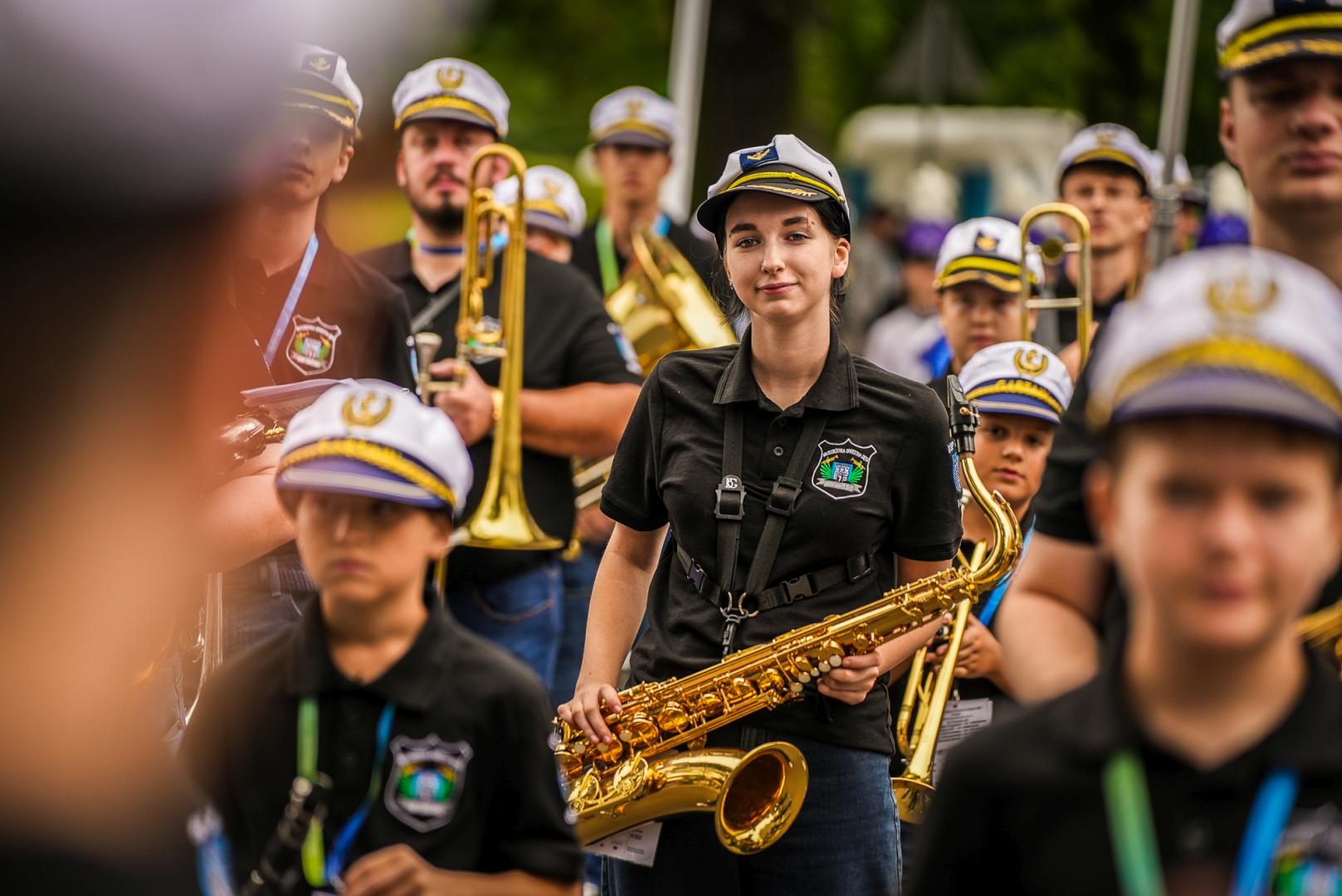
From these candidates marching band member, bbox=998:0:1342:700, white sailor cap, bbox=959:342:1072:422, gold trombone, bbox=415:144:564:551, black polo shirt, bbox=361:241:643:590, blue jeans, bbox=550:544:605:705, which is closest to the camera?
marching band member, bbox=998:0:1342:700

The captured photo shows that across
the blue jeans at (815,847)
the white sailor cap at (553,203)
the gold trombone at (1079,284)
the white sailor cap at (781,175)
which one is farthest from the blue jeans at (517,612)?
the white sailor cap at (553,203)

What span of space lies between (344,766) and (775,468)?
1705 mm

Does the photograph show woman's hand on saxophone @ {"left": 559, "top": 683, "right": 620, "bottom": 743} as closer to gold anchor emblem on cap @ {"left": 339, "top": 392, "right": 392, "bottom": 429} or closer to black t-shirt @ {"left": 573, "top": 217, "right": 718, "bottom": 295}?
gold anchor emblem on cap @ {"left": 339, "top": 392, "right": 392, "bottom": 429}

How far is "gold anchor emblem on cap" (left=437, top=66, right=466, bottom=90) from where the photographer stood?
24.3 ft

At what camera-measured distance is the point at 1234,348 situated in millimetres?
2469

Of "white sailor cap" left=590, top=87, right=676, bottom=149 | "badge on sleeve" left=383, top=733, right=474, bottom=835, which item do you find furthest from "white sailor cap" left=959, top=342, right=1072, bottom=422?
"white sailor cap" left=590, top=87, right=676, bottom=149

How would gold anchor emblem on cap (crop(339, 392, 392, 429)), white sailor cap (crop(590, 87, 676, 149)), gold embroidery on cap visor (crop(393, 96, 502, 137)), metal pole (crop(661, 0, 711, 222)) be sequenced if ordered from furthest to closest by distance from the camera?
metal pole (crop(661, 0, 711, 222))
white sailor cap (crop(590, 87, 676, 149))
gold embroidery on cap visor (crop(393, 96, 502, 137))
gold anchor emblem on cap (crop(339, 392, 392, 429))

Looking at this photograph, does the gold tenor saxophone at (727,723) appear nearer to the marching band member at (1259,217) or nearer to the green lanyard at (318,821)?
the marching band member at (1259,217)

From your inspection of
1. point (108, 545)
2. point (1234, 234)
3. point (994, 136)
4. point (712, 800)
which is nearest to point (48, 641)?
point (108, 545)

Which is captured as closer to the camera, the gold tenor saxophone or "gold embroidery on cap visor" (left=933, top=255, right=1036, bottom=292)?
the gold tenor saxophone

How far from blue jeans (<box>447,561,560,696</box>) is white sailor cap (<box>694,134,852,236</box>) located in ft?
7.79

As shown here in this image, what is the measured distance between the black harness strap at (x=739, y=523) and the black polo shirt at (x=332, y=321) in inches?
46.0

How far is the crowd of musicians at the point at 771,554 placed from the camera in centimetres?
250

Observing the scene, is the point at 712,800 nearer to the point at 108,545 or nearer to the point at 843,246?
the point at 843,246
